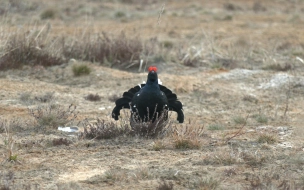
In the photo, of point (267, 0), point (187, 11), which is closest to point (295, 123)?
point (187, 11)

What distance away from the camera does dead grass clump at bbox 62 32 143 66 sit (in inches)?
554

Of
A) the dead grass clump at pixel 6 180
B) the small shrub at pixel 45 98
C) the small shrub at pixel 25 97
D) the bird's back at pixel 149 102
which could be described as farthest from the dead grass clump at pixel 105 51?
the dead grass clump at pixel 6 180

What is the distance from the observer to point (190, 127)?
7.58m

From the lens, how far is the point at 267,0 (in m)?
41.8

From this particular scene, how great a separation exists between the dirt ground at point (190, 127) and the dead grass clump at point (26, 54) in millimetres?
251

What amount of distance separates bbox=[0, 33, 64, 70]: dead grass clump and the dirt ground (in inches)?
9.9

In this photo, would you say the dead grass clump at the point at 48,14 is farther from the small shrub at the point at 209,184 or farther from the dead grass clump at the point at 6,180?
the small shrub at the point at 209,184

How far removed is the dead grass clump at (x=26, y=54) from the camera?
13.0 meters

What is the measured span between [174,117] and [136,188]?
458cm

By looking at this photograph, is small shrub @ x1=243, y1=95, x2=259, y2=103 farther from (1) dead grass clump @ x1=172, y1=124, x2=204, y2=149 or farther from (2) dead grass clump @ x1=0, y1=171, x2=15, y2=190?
(2) dead grass clump @ x1=0, y1=171, x2=15, y2=190

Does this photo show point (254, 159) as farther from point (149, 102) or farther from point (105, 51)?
point (105, 51)

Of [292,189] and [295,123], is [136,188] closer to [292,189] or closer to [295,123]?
[292,189]

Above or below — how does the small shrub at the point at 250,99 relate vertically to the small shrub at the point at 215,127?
below

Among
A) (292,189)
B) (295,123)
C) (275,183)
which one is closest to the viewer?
(292,189)
